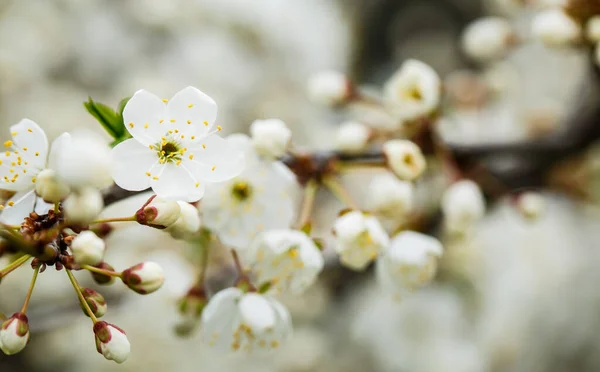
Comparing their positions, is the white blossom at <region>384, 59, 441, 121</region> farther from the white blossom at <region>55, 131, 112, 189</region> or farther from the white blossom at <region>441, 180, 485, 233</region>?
the white blossom at <region>55, 131, 112, 189</region>

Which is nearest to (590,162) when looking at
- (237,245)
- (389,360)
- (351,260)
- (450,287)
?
(450,287)

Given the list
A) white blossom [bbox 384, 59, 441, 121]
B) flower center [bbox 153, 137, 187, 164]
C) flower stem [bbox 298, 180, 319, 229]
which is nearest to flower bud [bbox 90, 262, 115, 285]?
flower center [bbox 153, 137, 187, 164]

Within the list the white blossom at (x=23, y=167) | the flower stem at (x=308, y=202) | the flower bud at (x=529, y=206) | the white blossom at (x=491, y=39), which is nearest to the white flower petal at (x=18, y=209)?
the white blossom at (x=23, y=167)

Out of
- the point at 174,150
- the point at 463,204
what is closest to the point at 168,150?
the point at 174,150

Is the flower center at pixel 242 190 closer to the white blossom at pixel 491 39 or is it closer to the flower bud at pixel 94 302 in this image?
the flower bud at pixel 94 302

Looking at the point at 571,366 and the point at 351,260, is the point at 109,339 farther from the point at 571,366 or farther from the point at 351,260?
the point at 571,366
